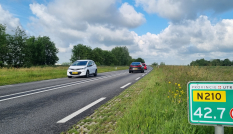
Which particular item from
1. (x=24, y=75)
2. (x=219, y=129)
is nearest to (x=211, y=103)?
(x=219, y=129)

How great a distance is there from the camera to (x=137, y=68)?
24.0 m

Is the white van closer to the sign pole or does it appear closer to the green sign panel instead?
the green sign panel

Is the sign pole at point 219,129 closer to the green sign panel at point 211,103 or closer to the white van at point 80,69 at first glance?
the green sign panel at point 211,103

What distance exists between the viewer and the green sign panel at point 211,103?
1.61 m

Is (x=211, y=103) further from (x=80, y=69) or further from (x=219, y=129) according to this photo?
(x=80, y=69)

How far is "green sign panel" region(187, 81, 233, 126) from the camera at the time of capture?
161 centimetres

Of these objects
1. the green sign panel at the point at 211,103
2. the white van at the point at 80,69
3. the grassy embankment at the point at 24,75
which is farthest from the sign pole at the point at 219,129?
the white van at the point at 80,69

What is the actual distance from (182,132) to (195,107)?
119 cm

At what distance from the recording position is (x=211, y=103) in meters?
1.66

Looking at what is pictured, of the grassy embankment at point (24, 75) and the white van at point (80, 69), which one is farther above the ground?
the white van at point (80, 69)

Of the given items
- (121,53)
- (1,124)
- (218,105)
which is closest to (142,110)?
(218,105)

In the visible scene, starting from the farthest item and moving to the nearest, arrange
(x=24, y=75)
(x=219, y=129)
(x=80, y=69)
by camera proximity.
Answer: (x=24, y=75) < (x=80, y=69) < (x=219, y=129)

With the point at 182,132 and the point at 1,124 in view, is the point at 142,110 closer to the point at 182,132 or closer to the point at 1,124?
the point at 182,132

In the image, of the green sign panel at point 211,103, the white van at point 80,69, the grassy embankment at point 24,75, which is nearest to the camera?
the green sign panel at point 211,103
